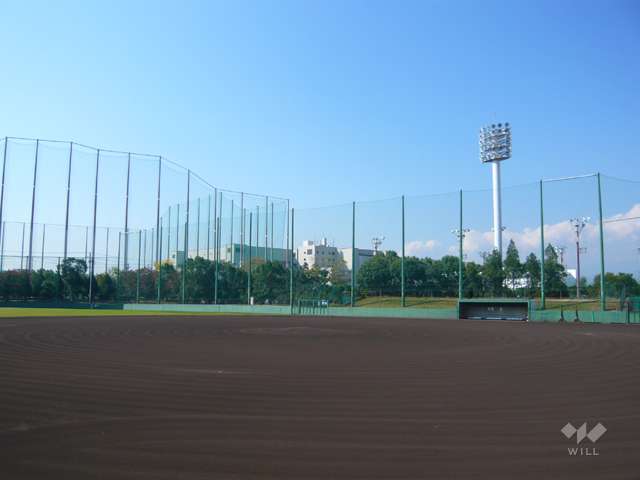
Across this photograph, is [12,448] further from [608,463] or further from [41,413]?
[608,463]

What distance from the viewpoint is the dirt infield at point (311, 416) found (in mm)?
3816

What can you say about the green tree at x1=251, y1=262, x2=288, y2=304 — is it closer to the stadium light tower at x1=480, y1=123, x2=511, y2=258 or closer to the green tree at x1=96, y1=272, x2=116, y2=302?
the green tree at x1=96, y1=272, x2=116, y2=302

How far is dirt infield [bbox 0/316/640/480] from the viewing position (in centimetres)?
382

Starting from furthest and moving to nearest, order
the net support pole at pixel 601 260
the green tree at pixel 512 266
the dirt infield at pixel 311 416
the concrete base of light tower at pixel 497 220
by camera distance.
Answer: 1. the concrete base of light tower at pixel 497 220
2. the green tree at pixel 512 266
3. the net support pole at pixel 601 260
4. the dirt infield at pixel 311 416

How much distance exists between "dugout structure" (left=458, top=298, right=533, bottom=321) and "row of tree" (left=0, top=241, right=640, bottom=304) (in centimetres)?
204

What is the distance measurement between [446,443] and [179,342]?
1012 cm

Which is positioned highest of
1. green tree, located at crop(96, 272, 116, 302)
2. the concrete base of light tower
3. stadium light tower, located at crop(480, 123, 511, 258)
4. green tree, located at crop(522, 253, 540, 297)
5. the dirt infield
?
stadium light tower, located at crop(480, 123, 511, 258)

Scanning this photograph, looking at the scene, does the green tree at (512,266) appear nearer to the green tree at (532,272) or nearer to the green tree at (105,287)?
the green tree at (532,272)

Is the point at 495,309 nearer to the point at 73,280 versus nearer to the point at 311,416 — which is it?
the point at 311,416

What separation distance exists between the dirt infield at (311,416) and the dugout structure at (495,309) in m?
19.7

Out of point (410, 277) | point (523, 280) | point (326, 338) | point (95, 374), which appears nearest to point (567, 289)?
point (523, 280)

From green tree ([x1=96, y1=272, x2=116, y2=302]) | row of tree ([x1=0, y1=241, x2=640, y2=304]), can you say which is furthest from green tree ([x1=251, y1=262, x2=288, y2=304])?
green tree ([x1=96, y1=272, x2=116, y2=302])

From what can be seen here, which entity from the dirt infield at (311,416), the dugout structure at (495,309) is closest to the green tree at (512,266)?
the dugout structure at (495,309)

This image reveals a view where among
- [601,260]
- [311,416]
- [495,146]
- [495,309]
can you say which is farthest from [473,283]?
[495,146]
